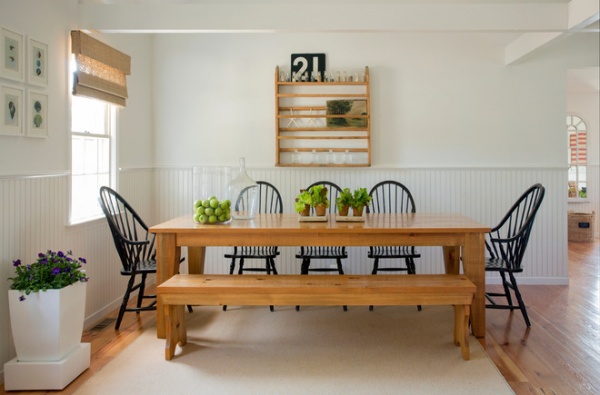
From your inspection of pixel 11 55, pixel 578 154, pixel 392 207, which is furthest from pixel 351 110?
pixel 578 154

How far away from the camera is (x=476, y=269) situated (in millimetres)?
3248

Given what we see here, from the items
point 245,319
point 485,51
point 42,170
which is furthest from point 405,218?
point 42,170

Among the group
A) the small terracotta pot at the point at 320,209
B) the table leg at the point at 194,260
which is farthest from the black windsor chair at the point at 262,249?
the small terracotta pot at the point at 320,209

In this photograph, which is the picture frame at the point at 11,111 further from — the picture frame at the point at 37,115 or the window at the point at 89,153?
the window at the point at 89,153

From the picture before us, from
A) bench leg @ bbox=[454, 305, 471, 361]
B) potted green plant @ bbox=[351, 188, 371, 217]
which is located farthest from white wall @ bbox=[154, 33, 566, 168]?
bench leg @ bbox=[454, 305, 471, 361]

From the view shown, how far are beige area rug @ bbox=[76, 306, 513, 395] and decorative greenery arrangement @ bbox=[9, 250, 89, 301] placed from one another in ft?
1.83

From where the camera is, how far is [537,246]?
190 inches

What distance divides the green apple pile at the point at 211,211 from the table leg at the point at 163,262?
0.75 ft

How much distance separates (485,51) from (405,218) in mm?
2207

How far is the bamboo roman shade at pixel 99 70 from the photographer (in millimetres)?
3375

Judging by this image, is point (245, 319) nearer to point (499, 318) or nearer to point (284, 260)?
point (284, 260)

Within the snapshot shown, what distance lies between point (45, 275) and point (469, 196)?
12.5ft

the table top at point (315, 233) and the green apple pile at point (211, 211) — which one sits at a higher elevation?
the green apple pile at point (211, 211)

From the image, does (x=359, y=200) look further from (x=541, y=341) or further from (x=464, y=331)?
(x=541, y=341)
